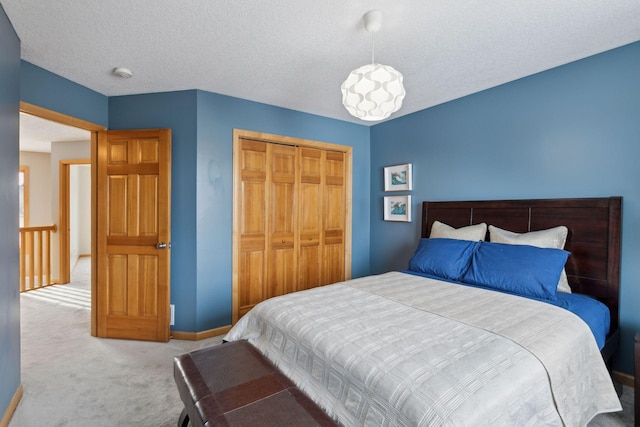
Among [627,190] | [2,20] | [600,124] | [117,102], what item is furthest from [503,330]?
[117,102]

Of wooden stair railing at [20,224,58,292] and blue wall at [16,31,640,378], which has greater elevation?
A: blue wall at [16,31,640,378]

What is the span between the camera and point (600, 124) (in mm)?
2328

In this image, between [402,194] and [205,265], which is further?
[402,194]

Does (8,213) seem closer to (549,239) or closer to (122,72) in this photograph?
(122,72)

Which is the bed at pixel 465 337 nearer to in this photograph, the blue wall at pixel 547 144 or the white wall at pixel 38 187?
the blue wall at pixel 547 144

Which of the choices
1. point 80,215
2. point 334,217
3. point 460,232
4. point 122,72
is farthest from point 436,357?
point 80,215

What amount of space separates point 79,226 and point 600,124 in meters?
9.16

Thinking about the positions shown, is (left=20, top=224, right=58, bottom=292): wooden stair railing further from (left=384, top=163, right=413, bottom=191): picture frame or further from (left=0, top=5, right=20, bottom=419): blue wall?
(left=384, top=163, right=413, bottom=191): picture frame

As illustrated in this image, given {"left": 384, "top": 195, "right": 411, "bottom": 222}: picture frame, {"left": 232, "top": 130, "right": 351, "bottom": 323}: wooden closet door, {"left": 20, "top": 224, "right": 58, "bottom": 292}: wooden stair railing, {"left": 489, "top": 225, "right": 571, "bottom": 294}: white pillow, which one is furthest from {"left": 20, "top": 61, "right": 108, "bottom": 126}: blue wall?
{"left": 489, "top": 225, "right": 571, "bottom": 294}: white pillow

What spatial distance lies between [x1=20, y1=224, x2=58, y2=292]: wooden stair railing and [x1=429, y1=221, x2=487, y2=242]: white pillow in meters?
5.96

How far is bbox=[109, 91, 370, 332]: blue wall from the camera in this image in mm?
Answer: 3029

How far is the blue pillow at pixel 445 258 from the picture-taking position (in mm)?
2627

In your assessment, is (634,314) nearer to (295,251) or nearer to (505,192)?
(505,192)

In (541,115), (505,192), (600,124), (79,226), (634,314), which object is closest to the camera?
(634,314)
